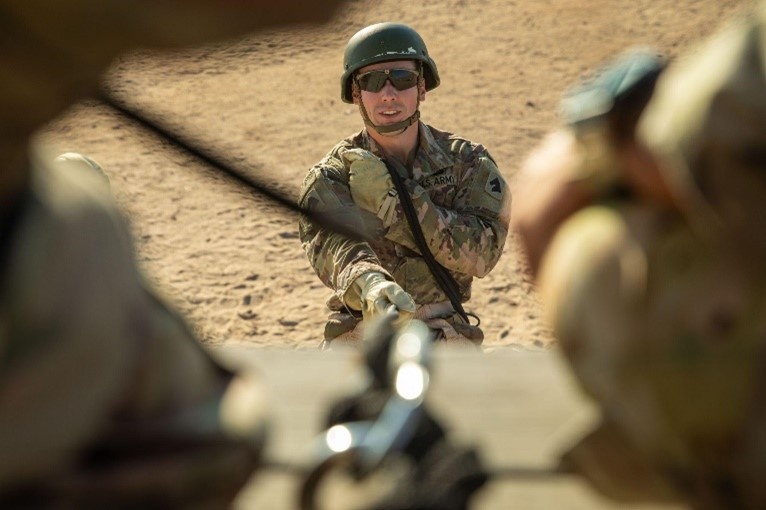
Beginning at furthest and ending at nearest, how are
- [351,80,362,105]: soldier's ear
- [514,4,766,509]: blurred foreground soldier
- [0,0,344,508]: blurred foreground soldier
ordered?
[351,80,362,105]: soldier's ear → [514,4,766,509]: blurred foreground soldier → [0,0,344,508]: blurred foreground soldier

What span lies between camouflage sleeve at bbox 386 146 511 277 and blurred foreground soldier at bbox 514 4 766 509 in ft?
10.4

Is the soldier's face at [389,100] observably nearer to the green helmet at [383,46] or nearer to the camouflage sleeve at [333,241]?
the green helmet at [383,46]

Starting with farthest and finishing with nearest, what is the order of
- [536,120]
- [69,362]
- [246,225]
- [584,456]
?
[536,120] < [246,225] < [584,456] < [69,362]

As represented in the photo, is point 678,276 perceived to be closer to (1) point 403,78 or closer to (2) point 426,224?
(2) point 426,224

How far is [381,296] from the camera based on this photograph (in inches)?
169

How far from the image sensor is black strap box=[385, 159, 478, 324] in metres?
4.56

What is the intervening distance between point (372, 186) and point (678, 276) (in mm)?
3350

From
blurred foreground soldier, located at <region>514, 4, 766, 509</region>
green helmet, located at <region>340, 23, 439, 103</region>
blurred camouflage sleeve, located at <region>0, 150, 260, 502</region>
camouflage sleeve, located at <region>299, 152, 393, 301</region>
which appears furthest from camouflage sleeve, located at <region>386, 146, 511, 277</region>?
blurred camouflage sleeve, located at <region>0, 150, 260, 502</region>

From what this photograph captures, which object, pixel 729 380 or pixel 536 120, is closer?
pixel 729 380

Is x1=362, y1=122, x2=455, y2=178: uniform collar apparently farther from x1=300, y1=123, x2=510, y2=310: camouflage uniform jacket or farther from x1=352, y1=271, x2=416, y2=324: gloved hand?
x1=352, y1=271, x2=416, y2=324: gloved hand

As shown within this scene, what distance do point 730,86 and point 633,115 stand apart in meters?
0.14

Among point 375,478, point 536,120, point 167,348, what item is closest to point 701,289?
point 375,478

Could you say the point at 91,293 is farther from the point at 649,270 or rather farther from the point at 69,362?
the point at 649,270

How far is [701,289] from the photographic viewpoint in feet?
4.10
